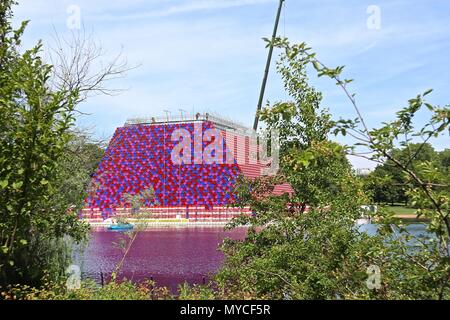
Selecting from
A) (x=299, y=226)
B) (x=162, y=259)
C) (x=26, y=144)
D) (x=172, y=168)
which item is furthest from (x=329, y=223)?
(x=172, y=168)

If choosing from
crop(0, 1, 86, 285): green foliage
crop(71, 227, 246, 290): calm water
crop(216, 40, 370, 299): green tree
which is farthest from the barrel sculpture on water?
crop(0, 1, 86, 285): green foliage

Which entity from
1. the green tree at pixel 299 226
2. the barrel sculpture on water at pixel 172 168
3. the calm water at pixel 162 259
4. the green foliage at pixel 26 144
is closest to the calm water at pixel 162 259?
the calm water at pixel 162 259

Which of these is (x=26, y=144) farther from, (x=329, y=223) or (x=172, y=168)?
(x=172, y=168)

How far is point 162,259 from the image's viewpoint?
58.5ft

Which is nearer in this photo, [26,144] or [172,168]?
[26,144]

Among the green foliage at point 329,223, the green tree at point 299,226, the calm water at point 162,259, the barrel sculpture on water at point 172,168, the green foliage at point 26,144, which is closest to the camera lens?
the green foliage at point 329,223

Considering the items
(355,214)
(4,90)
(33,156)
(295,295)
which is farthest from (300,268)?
(4,90)

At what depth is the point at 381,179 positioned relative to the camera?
13.0 feet

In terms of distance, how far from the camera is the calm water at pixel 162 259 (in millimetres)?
13570

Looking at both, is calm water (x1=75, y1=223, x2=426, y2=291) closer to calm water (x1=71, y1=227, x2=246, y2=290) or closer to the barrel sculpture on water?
calm water (x1=71, y1=227, x2=246, y2=290)

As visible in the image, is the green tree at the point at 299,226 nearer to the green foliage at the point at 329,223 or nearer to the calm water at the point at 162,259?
the green foliage at the point at 329,223

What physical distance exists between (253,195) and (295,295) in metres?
2.26
